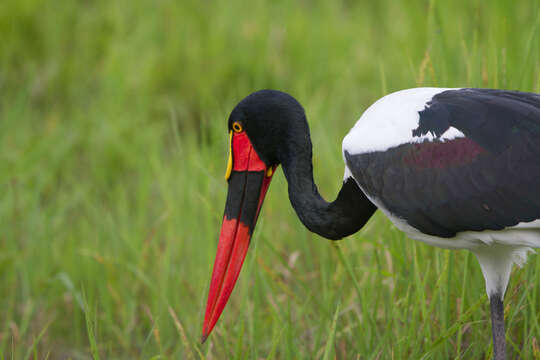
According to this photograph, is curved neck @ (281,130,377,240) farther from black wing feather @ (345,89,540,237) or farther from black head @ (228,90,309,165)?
black wing feather @ (345,89,540,237)

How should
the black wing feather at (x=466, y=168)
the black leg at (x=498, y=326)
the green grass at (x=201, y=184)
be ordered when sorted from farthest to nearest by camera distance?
1. the green grass at (x=201, y=184)
2. the black leg at (x=498, y=326)
3. the black wing feather at (x=466, y=168)

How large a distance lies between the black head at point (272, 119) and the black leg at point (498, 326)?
933mm

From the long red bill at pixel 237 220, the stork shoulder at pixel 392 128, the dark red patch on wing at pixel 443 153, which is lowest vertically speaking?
the long red bill at pixel 237 220

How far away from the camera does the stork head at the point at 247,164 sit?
302 cm

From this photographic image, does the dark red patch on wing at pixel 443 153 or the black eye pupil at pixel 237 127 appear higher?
the black eye pupil at pixel 237 127

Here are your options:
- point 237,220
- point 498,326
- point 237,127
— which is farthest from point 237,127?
point 498,326

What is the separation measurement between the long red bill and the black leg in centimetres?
98

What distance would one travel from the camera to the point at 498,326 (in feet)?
9.25

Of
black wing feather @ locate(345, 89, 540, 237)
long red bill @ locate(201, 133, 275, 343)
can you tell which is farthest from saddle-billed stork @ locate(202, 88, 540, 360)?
long red bill @ locate(201, 133, 275, 343)

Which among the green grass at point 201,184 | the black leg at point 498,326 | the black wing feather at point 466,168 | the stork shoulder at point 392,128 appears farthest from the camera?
the green grass at point 201,184

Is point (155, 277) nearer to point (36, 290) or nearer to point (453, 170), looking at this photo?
point (36, 290)

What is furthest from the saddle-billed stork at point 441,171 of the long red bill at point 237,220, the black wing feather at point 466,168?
the long red bill at point 237,220

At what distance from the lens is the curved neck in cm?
289

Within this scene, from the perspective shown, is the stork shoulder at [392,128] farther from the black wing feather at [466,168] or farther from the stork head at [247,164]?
the stork head at [247,164]
